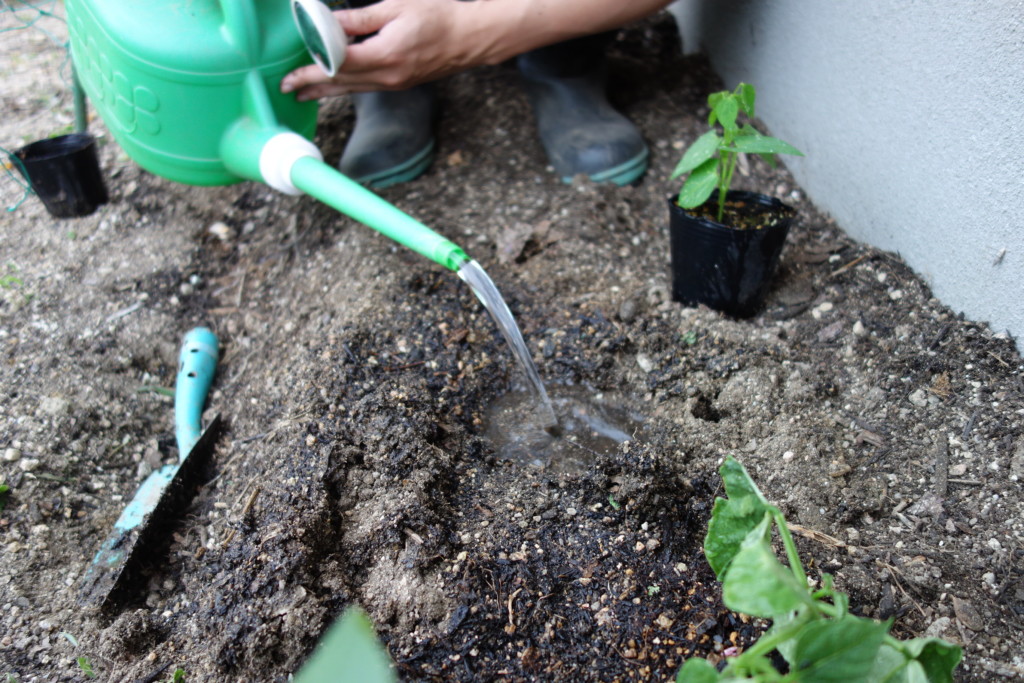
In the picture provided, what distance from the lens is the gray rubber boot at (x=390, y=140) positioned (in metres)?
1.91

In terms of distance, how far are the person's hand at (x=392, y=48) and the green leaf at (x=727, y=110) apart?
1.95ft

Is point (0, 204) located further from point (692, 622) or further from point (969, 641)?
point (969, 641)

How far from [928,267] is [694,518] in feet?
2.31

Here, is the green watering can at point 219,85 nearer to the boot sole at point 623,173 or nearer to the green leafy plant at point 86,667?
the boot sole at point 623,173

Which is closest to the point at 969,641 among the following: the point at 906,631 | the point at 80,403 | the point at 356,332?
the point at 906,631

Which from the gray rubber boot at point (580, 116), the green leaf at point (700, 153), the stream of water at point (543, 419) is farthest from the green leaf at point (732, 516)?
the gray rubber boot at point (580, 116)

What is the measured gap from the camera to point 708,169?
143 cm

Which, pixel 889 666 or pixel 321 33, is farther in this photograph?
pixel 321 33

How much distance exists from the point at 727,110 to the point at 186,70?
101 cm

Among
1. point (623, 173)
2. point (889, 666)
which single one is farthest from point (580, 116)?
point (889, 666)

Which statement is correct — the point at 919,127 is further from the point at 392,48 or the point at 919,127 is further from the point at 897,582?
the point at 392,48

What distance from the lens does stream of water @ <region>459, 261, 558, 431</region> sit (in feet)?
4.41

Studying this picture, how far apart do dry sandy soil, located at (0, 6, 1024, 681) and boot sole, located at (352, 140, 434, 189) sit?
6 cm

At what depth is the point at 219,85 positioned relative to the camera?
1504mm
